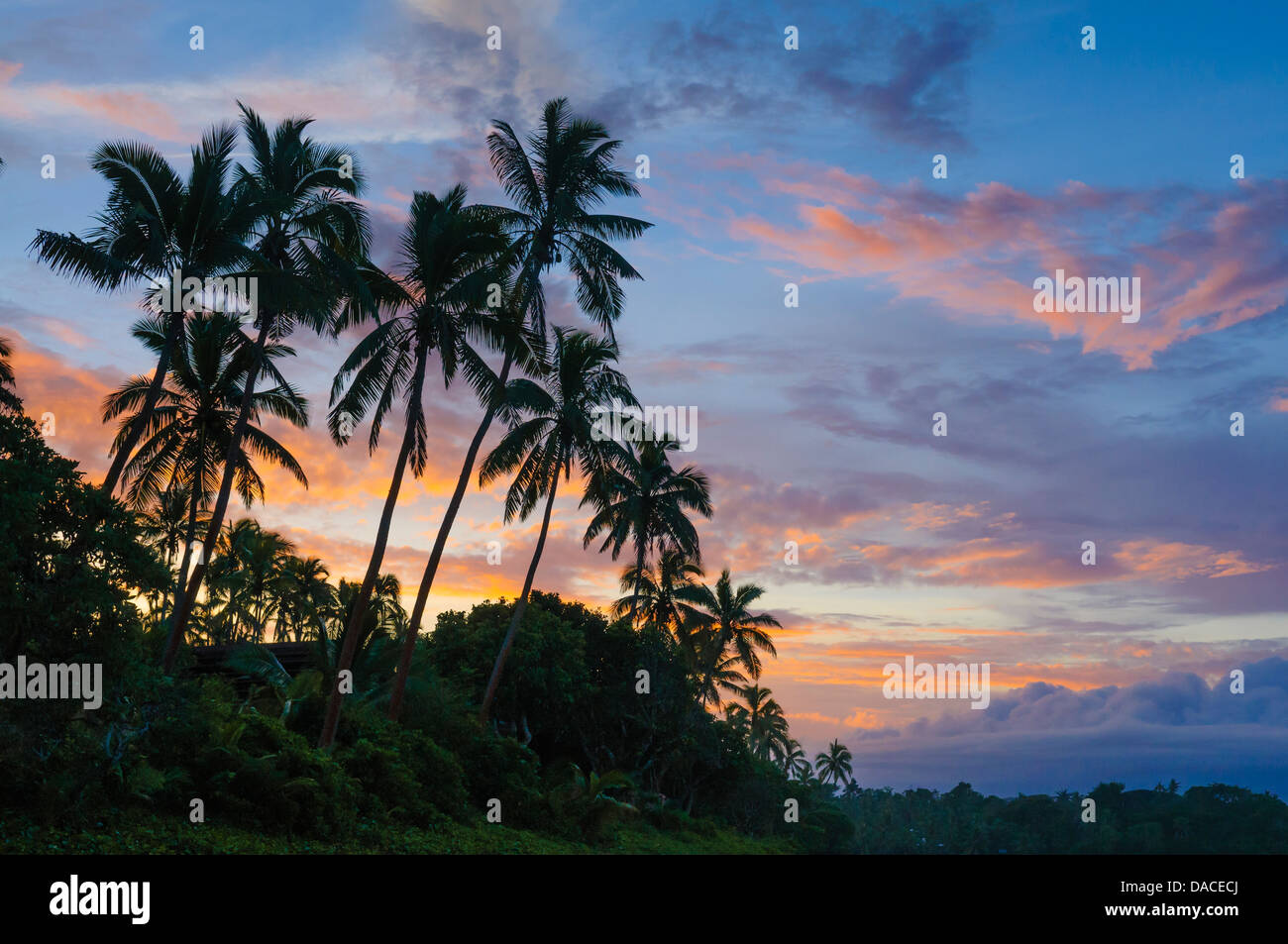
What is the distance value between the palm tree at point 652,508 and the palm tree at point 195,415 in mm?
14291

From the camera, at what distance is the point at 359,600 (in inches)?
954

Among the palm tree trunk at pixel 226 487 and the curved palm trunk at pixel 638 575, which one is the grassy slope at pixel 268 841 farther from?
the curved palm trunk at pixel 638 575

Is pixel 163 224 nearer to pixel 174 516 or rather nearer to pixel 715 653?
pixel 174 516

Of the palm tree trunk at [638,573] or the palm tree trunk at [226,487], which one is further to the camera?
the palm tree trunk at [638,573]

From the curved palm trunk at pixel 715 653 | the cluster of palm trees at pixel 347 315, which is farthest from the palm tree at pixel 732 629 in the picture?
the cluster of palm trees at pixel 347 315

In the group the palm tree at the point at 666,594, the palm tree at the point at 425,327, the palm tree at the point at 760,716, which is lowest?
the palm tree at the point at 760,716

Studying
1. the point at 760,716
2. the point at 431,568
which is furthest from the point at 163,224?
the point at 760,716

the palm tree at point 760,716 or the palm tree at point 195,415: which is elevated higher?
the palm tree at point 195,415

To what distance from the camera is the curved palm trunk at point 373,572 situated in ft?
73.0

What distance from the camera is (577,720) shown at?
127ft

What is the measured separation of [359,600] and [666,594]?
23.4 metres
